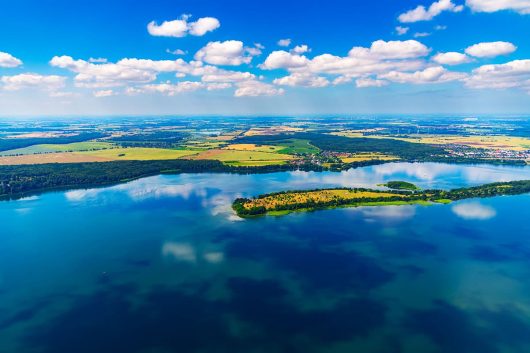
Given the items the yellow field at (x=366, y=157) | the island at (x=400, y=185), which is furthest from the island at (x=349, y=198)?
the yellow field at (x=366, y=157)

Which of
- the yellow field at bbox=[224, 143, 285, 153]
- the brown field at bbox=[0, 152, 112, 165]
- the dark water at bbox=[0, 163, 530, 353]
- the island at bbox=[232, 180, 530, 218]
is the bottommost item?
the dark water at bbox=[0, 163, 530, 353]

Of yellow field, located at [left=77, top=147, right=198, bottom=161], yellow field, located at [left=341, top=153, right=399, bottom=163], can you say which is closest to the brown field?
yellow field, located at [left=77, top=147, right=198, bottom=161]

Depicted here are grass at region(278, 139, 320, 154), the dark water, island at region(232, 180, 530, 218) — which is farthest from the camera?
grass at region(278, 139, 320, 154)

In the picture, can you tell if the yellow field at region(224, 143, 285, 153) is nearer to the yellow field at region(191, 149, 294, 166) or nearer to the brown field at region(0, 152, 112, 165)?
the yellow field at region(191, 149, 294, 166)

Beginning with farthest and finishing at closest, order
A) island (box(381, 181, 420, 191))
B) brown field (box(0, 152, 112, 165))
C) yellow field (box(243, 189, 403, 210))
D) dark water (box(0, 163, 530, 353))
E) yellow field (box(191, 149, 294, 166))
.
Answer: yellow field (box(191, 149, 294, 166)), brown field (box(0, 152, 112, 165)), island (box(381, 181, 420, 191)), yellow field (box(243, 189, 403, 210)), dark water (box(0, 163, 530, 353))

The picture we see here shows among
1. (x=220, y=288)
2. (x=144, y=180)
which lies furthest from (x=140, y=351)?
(x=144, y=180)

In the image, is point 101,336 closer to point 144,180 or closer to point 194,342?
point 194,342
